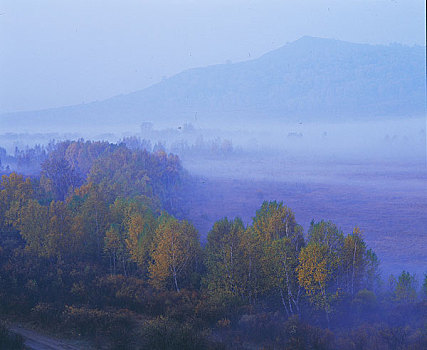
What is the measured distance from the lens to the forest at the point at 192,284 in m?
19.3

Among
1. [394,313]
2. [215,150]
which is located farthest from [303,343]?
[215,150]

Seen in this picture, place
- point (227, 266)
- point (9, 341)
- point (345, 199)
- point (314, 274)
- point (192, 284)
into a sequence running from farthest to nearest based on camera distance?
point (345, 199) → point (192, 284) → point (227, 266) → point (314, 274) → point (9, 341)

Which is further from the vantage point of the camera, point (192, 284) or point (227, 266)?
point (192, 284)

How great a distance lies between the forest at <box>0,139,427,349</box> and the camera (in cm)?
1930

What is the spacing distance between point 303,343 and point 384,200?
85450 mm

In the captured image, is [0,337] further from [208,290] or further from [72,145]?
[72,145]

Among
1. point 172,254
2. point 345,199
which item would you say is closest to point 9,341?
point 172,254

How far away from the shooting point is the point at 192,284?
91.4ft

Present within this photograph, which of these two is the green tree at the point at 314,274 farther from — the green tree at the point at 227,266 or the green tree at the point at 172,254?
the green tree at the point at 172,254

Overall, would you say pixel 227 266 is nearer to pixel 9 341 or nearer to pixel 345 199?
pixel 9 341

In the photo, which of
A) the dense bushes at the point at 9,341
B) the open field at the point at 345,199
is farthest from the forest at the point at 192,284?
the open field at the point at 345,199

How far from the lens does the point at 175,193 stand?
86.1 m

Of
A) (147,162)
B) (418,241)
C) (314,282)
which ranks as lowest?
(418,241)

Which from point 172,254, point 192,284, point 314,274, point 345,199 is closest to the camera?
point 314,274
